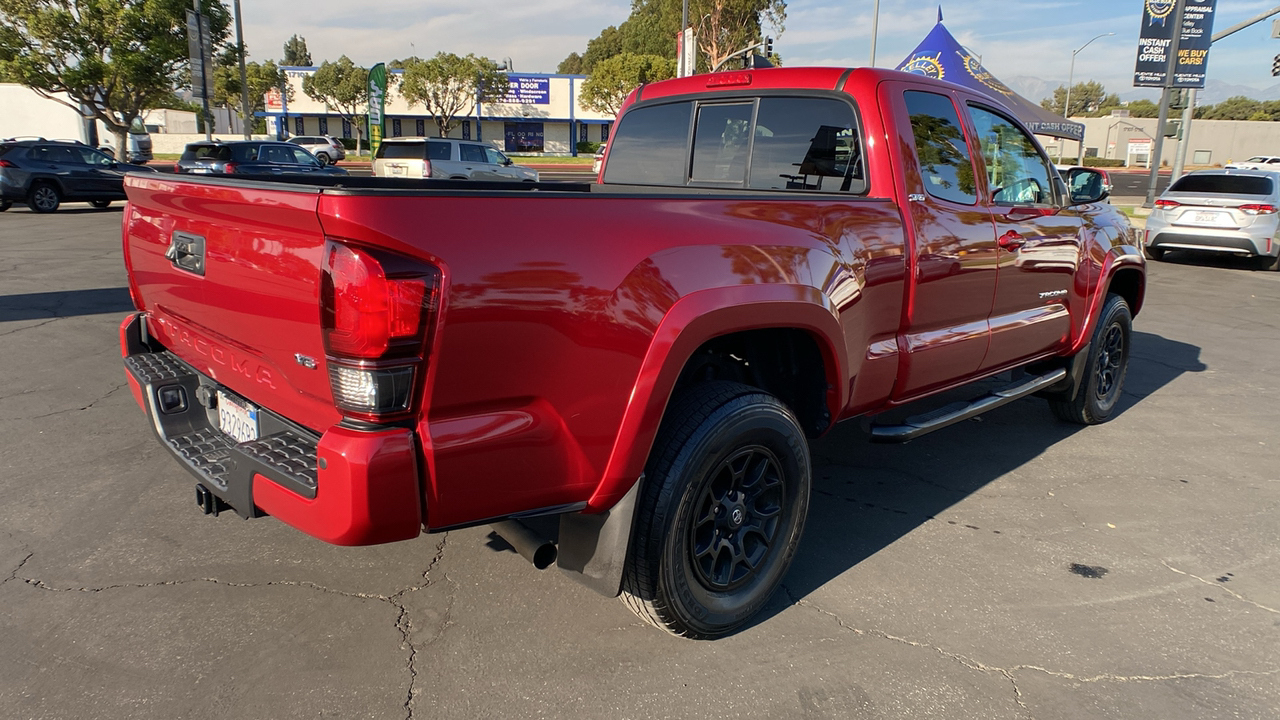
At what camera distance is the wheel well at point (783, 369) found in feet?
10.2

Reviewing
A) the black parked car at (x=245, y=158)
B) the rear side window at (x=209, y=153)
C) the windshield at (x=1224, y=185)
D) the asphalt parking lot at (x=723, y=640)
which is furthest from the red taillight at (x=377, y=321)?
the rear side window at (x=209, y=153)

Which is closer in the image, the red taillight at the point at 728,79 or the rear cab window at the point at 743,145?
the rear cab window at the point at 743,145

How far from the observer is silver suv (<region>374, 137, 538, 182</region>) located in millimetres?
20641

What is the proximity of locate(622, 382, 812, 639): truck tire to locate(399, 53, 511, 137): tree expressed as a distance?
56570 millimetres

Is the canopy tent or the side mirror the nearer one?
the side mirror

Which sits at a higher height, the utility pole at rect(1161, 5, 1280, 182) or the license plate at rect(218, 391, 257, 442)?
the utility pole at rect(1161, 5, 1280, 182)

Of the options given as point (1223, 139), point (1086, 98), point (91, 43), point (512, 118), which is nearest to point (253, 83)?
point (512, 118)

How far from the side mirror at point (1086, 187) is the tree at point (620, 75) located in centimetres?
5031

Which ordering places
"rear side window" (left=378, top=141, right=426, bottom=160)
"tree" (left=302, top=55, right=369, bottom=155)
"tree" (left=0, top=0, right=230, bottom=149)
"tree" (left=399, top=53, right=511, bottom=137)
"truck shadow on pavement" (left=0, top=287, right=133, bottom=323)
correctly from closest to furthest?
"truck shadow on pavement" (left=0, top=287, right=133, bottom=323)
"rear side window" (left=378, top=141, right=426, bottom=160)
"tree" (left=0, top=0, right=230, bottom=149)
"tree" (left=399, top=53, right=511, bottom=137)
"tree" (left=302, top=55, right=369, bottom=155)

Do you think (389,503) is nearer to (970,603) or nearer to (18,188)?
(970,603)

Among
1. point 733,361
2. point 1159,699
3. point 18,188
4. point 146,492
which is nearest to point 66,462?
point 146,492

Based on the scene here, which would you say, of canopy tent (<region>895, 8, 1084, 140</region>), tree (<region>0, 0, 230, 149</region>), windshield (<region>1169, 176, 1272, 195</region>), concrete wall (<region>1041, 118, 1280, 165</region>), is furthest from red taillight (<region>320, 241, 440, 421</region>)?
concrete wall (<region>1041, 118, 1280, 165</region>)

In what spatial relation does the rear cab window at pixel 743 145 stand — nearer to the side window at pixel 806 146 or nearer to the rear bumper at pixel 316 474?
the side window at pixel 806 146

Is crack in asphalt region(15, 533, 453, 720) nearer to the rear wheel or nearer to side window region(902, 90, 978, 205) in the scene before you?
side window region(902, 90, 978, 205)
